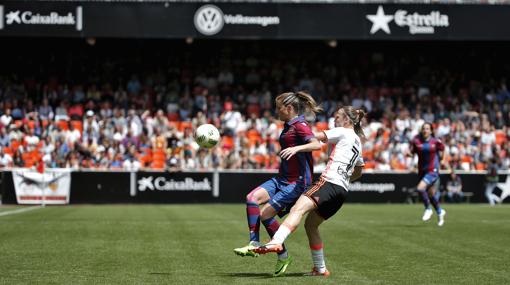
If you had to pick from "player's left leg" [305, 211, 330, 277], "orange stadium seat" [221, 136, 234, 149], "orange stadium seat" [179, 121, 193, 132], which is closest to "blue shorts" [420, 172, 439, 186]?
"player's left leg" [305, 211, 330, 277]

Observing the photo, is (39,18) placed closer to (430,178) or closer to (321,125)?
(321,125)

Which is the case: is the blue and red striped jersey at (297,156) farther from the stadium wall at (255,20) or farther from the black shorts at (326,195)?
the stadium wall at (255,20)

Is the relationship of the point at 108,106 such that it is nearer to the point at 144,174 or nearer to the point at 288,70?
the point at 144,174

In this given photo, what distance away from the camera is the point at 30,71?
124 ft

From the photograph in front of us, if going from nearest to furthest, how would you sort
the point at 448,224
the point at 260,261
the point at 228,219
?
the point at 260,261 → the point at 448,224 → the point at 228,219

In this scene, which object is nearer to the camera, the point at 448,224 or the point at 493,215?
the point at 448,224

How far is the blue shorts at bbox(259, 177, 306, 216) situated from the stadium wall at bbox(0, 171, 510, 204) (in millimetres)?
20762

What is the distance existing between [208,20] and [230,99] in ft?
11.4

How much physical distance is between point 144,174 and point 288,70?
10230 mm

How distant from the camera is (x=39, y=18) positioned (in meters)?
35.3

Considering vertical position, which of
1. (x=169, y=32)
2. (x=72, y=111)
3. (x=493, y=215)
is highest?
(x=169, y=32)

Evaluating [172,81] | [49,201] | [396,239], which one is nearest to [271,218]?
[396,239]

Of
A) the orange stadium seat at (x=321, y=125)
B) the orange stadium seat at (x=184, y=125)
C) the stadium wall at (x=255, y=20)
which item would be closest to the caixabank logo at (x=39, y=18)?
the stadium wall at (x=255, y=20)

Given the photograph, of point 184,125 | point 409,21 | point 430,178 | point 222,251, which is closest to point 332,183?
point 222,251
